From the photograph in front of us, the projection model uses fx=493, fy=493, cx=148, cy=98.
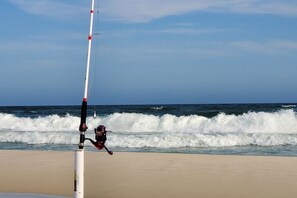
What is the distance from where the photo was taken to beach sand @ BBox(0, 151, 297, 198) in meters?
7.38

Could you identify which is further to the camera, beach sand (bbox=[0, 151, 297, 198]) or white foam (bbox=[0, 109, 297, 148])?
white foam (bbox=[0, 109, 297, 148])

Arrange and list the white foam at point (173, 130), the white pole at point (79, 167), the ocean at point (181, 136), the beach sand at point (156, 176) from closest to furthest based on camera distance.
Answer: the white pole at point (79, 167), the beach sand at point (156, 176), the ocean at point (181, 136), the white foam at point (173, 130)

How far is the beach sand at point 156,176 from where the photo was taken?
7.38 meters

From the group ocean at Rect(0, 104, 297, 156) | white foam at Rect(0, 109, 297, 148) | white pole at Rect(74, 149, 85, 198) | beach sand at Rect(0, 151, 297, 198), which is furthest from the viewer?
white foam at Rect(0, 109, 297, 148)

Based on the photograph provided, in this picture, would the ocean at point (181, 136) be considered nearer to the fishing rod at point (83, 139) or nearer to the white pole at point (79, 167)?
the fishing rod at point (83, 139)

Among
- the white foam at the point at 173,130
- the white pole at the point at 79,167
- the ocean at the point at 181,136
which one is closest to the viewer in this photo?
the white pole at the point at 79,167

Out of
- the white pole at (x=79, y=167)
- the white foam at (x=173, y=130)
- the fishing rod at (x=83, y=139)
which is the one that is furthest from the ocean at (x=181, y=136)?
the white pole at (x=79, y=167)

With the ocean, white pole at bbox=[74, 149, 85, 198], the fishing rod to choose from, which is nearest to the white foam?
the ocean

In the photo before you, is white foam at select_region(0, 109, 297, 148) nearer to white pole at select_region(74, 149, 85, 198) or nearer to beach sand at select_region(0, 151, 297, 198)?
beach sand at select_region(0, 151, 297, 198)

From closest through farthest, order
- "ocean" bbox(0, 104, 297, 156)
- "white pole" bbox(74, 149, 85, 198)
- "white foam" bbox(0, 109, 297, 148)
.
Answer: "white pole" bbox(74, 149, 85, 198) → "ocean" bbox(0, 104, 297, 156) → "white foam" bbox(0, 109, 297, 148)

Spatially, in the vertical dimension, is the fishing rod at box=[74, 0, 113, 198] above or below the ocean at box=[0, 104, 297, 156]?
above

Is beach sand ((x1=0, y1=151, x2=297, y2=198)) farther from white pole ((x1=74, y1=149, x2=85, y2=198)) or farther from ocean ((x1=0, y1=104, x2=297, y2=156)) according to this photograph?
white pole ((x1=74, y1=149, x2=85, y2=198))

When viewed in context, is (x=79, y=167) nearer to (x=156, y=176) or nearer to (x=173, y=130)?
(x=156, y=176)

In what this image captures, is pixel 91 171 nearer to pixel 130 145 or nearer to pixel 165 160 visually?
pixel 165 160
